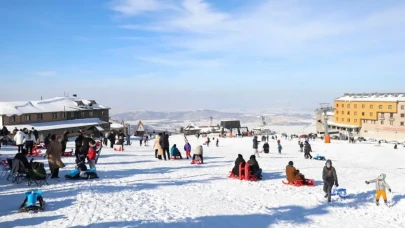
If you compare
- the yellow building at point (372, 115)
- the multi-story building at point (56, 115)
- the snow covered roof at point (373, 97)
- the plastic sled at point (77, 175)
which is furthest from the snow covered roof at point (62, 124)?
the snow covered roof at point (373, 97)

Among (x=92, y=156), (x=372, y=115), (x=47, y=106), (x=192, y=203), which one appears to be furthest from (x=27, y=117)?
(x=372, y=115)

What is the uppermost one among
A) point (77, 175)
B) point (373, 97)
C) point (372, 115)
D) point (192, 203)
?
point (373, 97)

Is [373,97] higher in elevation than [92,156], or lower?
higher

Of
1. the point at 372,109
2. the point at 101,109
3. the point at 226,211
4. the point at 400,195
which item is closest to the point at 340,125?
the point at 372,109

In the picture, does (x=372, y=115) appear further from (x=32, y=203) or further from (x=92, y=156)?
(x=32, y=203)

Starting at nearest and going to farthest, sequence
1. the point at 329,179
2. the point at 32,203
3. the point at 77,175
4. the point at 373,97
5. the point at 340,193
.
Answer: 1. the point at 32,203
2. the point at 329,179
3. the point at 340,193
4. the point at 77,175
5. the point at 373,97

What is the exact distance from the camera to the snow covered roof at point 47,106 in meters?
49.8

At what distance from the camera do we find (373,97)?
91.4 m

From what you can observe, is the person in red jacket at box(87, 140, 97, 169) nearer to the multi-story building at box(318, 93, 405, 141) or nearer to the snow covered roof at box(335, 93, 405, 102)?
the multi-story building at box(318, 93, 405, 141)

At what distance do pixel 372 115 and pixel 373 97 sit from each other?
5.69 metres

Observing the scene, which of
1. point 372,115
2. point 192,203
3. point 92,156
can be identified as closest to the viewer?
point 192,203

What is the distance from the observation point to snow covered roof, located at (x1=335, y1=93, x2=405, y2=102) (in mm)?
85625

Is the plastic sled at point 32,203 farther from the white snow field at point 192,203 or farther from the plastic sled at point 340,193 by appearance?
the plastic sled at point 340,193

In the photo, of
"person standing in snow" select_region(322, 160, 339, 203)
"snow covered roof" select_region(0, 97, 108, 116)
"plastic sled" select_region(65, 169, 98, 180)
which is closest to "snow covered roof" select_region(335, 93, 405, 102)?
"snow covered roof" select_region(0, 97, 108, 116)
